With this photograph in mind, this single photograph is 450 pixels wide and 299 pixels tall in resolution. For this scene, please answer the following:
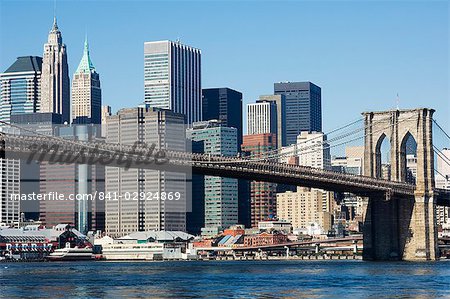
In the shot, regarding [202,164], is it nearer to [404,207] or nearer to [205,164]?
[205,164]

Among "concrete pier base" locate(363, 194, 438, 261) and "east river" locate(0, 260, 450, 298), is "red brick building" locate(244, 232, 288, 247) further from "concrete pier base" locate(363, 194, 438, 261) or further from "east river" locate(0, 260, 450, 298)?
"east river" locate(0, 260, 450, 298)

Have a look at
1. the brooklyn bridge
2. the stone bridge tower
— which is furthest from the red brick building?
the stone bridge tower

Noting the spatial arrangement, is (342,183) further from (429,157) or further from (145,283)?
(145,283)

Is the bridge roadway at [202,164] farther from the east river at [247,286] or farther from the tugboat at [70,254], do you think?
the tugboat at [70,254]

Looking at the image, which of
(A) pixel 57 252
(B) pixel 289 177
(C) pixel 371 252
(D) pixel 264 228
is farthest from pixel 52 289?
(D) pixel 264 228

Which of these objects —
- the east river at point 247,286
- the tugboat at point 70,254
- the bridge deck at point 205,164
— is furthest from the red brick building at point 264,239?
the east river at point 247,286

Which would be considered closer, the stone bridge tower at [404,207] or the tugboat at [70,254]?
the stone bridge tower at [404,207]
